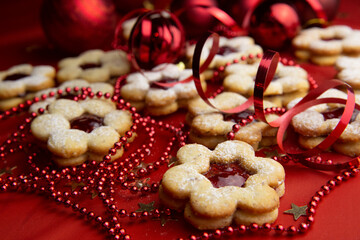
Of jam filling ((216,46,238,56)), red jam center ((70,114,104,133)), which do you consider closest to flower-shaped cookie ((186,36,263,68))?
jam filling ((216,46,238,56))

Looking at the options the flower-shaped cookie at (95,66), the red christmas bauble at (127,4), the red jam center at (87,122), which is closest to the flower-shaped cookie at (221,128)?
the red jam center at (87,122)

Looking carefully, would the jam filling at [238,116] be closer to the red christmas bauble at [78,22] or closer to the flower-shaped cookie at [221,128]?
the flower-shaped cookie at [221,128]

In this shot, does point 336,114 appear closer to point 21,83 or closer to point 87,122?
point 87,122

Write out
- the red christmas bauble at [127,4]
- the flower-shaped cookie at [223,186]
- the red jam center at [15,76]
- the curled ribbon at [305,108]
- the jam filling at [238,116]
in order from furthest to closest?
1. the red christmas bauble at [127,4]
2. the red jam center at [15,76]
3. the jam filling at [238,116]
4. the curled ribbon at [305,108]
5. the flower-shaped cookie at [223,186]

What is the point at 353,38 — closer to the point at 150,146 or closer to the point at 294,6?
the point at 294,6

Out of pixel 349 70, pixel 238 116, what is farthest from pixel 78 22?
pixel 349 70

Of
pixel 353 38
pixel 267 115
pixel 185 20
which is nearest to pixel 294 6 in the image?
pixel 353 38

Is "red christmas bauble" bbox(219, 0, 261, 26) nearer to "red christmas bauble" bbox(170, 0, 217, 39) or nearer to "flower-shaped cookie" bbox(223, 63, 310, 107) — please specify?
"red christmas bauble" bbox(170, 0, 217, 39)
